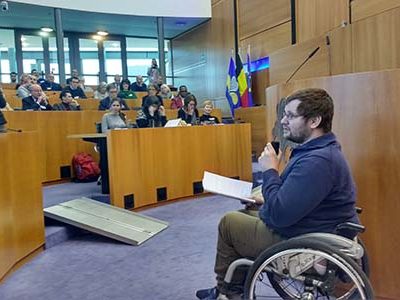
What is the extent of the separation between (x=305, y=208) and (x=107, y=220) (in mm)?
2319

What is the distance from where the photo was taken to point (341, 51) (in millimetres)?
4930

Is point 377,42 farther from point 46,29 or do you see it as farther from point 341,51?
point 46,29

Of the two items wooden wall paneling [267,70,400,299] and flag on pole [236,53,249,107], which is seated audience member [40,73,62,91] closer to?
flag on pole [236,53,249,107]

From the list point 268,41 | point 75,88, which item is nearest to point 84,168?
point 75,88

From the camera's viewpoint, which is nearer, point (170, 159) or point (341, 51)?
point (170, 159)

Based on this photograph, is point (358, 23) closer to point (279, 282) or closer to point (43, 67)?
point (279, 282)

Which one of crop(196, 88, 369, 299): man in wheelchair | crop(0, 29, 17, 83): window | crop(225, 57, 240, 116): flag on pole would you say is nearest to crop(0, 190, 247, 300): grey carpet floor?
crop(196, 88, 369, 299): man in wheelchair

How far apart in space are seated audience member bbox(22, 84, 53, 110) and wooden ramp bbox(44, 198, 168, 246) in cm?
209

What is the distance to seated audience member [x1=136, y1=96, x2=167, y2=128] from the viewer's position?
4844 millimetres

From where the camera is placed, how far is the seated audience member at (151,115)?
191 inches

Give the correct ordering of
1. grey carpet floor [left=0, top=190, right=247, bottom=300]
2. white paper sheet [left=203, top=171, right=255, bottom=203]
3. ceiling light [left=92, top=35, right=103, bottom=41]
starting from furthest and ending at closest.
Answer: ceiling light [left=92, top=35, right=103, bottom=41]
grey carpet floor [left=0, top=190, right=247, bottom=300]
white paper sheet [left=203, top=171, right=255, bottom=203]

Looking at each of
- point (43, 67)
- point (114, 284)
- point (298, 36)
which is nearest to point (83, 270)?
point (114, 284)

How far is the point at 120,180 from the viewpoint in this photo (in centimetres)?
416

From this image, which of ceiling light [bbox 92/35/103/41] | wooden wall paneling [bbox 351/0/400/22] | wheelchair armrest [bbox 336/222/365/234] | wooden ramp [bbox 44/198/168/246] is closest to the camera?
wheelchair armrest [bbox 336/222/365/234]
